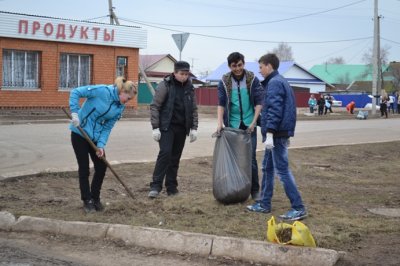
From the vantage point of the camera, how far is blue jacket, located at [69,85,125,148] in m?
6.47

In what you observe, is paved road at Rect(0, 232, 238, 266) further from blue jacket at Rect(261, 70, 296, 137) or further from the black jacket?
the black jacket

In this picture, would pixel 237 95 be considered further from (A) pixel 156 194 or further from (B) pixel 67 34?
(B) pixel 67 34

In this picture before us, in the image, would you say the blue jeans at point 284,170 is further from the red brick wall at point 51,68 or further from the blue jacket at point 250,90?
the red brick wall at point 51,68

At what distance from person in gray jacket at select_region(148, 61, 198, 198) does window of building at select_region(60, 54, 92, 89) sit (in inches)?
778

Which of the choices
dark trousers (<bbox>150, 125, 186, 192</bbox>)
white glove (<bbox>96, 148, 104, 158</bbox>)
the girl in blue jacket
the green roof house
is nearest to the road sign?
dark trousers (<bbox>150, 125, 186, 192</bbox>)

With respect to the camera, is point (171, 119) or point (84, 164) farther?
point (171, 119)

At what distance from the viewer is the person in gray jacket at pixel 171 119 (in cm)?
733

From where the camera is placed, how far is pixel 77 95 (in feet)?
21.0

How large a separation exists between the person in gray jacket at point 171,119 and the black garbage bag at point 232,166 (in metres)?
0.82

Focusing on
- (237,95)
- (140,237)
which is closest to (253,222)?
(140,237)

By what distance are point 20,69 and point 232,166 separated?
20.2 metres

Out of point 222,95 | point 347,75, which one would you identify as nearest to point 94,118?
point 222,95

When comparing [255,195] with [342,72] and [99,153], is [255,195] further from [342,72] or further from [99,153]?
[342,72]

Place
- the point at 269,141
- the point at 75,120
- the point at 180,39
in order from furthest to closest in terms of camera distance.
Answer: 1. the point at 180,39
2. the point at 75,120
3. the point at 269,141
